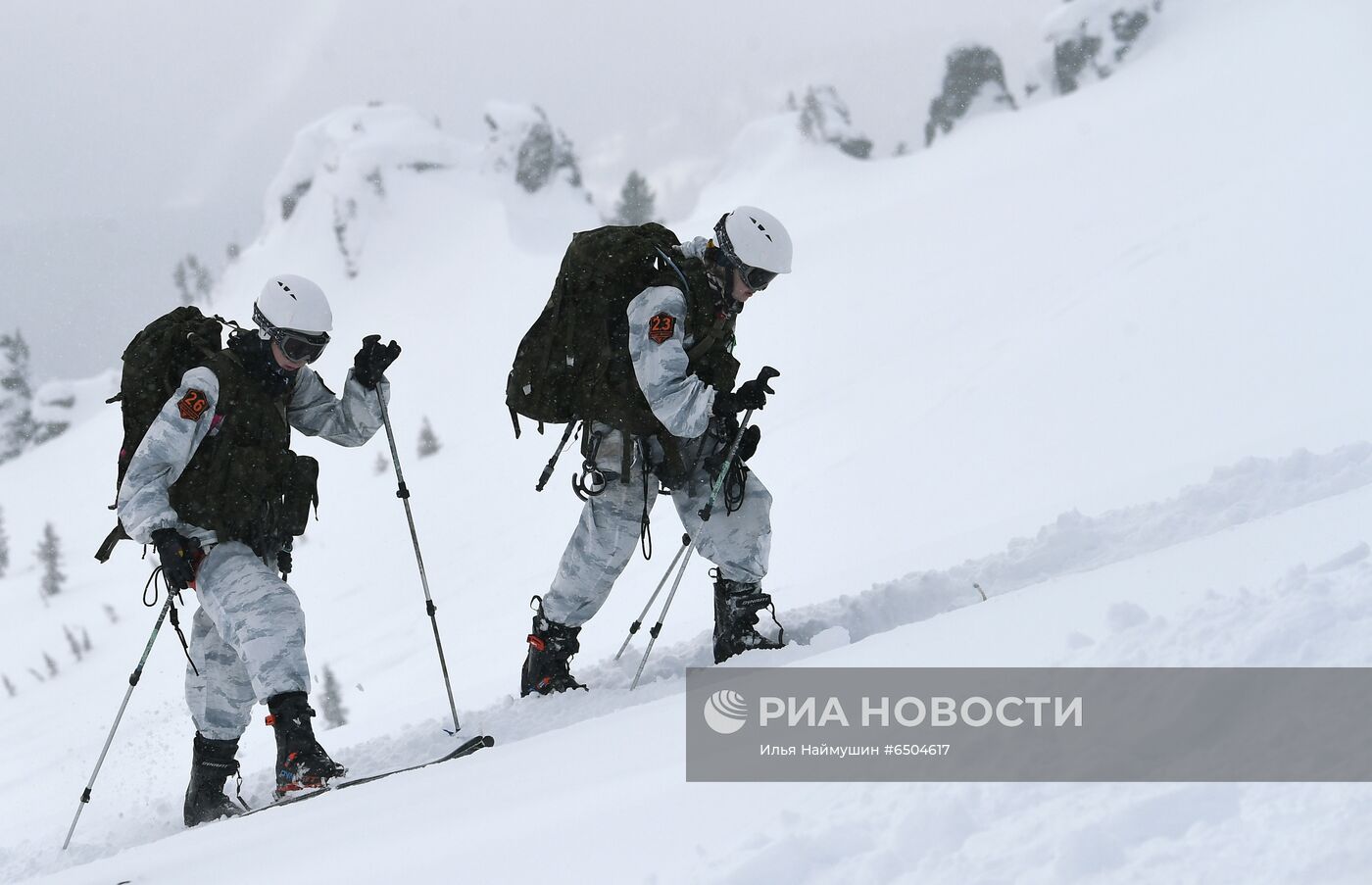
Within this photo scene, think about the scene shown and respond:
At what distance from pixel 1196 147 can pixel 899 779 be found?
27.8 metres

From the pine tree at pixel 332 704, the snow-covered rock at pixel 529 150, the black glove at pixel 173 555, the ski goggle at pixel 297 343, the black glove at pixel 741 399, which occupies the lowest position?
the pine tree at pixel 332 704

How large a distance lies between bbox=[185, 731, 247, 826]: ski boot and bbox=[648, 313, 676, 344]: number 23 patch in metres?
2.93

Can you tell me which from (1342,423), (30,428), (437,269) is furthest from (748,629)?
(30,428)

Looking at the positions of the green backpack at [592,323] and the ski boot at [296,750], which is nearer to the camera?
the ski boot at [296,750]

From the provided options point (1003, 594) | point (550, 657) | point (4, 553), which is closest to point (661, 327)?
point (550, 657)

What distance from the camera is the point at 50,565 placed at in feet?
117

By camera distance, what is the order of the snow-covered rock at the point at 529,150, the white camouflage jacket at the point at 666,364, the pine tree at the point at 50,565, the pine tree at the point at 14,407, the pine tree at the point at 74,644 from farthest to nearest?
1. the snow-covered rock at the point at 529,150
2. the pine tree at the point at 14,407
3. the pine tree at the point at 50,565
4. the pine tree at the point at 74,644
5. the white camouflage jacket at the point at 666,364

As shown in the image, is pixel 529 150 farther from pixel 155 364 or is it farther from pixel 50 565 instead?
pixel 155 364

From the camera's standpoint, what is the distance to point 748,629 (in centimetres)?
509

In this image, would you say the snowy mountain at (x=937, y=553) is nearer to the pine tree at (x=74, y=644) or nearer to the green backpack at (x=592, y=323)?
the pine tree at (x=74, y=644)

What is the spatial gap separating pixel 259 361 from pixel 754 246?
239 centimetres

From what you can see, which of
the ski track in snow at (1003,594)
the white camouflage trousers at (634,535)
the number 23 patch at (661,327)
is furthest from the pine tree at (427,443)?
the number 23 patch at (661,327)

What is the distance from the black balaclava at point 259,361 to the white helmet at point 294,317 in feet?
0.20

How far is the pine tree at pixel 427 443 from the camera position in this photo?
3241cm
